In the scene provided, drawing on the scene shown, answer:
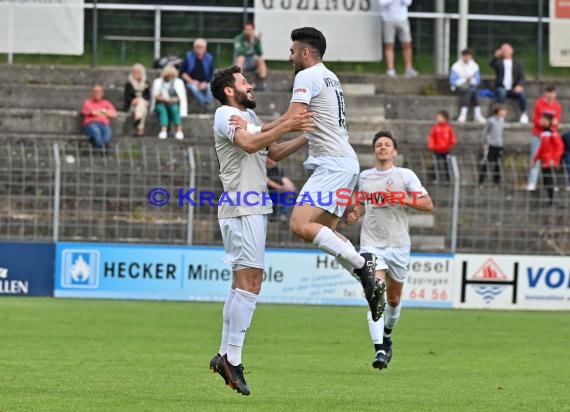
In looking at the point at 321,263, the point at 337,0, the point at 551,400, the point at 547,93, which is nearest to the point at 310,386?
the point at 551,400

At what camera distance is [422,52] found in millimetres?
28281

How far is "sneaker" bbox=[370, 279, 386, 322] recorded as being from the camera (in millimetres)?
10289

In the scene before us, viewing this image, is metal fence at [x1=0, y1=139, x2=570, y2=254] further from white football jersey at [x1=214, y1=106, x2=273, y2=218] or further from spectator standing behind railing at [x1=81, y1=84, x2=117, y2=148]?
white football jersey at [x1=214, y1=106, x2=273, y2=218]

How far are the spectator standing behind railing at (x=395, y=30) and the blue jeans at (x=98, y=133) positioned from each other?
6.83m

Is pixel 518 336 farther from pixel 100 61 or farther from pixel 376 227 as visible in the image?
pixel 100 61

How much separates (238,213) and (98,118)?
1416cm

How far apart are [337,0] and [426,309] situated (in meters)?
8.33

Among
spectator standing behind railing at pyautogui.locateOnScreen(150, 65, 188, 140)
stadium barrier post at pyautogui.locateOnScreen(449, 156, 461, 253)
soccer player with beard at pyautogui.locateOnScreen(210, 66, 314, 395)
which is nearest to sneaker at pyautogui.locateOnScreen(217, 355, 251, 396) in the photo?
soccer player with beard at pyautogui.locateOnScreen(210, 66, 314, 395)

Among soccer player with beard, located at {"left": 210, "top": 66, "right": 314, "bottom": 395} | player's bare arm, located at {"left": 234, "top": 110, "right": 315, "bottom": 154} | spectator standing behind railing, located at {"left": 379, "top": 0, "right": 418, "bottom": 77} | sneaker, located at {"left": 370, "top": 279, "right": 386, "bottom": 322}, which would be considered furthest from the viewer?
spectator standing behind railing, located at {"left": 379, "top": 0, "right": 418, "bottom": 77}

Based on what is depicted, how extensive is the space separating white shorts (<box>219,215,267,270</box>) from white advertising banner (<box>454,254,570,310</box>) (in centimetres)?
1222

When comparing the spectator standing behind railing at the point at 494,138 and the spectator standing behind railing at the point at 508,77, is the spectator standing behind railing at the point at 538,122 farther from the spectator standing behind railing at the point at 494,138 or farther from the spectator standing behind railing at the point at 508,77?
the spectator standing behind railing at the point at 508,77

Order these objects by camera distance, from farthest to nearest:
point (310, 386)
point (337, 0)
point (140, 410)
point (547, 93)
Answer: point (337, 0) < point (547, 93) < point (310, 386) < point (140, 410)

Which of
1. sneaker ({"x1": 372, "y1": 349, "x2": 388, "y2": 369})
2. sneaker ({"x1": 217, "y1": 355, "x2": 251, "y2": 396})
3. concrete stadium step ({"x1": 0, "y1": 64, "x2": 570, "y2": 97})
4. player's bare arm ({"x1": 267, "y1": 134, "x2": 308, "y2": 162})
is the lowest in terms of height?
sneaker ({"x1": 372, "y1": 349, "x2": 388, "y2": 369})

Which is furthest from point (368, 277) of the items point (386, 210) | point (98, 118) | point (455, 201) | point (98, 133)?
point (98, 118)
